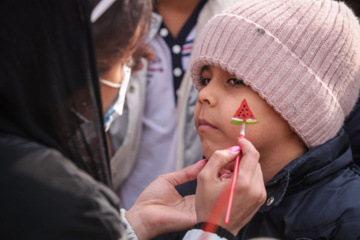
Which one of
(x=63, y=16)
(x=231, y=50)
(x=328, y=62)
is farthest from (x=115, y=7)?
(x=328, y=62)

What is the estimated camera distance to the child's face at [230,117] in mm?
1587

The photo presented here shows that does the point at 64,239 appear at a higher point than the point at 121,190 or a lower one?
higher

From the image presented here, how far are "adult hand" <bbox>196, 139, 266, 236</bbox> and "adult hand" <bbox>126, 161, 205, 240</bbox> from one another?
321 mm

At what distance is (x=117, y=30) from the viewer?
47.6 inches

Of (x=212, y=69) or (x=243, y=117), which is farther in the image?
(x=212, y=69)

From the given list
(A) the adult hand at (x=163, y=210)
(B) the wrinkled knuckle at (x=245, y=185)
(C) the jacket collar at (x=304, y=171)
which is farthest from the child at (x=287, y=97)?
(B) the wrinkled knuckle at (x=245, y=185)

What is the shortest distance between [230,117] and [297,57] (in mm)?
371

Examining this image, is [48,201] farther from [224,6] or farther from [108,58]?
[224,6]

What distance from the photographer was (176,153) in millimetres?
2596

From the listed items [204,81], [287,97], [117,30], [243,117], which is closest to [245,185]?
[243,117]

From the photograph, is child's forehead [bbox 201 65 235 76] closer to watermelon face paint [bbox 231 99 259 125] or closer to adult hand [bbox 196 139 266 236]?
watermelon face paint [bbox 231 99 259 125]

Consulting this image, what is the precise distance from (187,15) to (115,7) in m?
1.48

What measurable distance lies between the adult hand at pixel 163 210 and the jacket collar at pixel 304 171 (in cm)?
31

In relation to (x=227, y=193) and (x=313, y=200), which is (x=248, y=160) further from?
(x=313, y=200)
